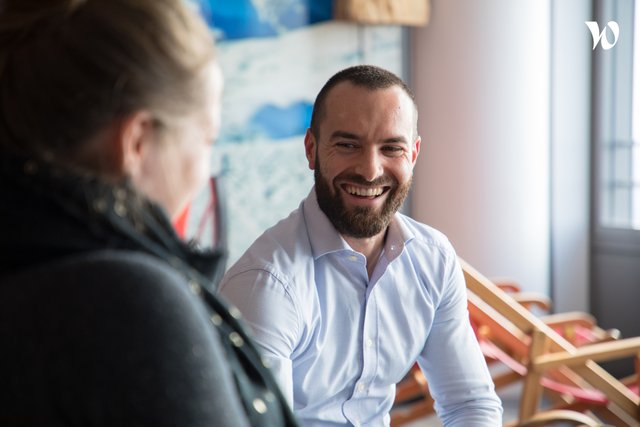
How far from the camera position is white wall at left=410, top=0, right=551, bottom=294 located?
4223mm

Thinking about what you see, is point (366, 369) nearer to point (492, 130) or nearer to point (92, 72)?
point (92, 72)

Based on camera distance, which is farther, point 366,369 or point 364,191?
point 364,191

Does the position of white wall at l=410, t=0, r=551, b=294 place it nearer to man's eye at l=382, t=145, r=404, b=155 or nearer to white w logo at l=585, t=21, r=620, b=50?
white w logo at l=585, t=21, r=620, b=50

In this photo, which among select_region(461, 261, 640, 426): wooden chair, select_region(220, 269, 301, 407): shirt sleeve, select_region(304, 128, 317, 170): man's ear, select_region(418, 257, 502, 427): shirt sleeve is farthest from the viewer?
select_region(461, 261, 640, 426): wooden chair

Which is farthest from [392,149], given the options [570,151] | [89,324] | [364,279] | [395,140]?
[570,151]

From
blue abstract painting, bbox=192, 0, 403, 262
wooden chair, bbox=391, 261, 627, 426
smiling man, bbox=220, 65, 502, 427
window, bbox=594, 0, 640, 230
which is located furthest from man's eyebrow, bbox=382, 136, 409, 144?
window, bbox=594, 0, 640, 230

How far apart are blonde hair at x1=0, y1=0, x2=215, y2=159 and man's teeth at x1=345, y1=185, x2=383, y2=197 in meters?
1.08

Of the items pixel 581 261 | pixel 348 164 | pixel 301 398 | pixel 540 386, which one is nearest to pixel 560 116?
pixel 581 261

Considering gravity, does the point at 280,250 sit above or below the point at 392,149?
below

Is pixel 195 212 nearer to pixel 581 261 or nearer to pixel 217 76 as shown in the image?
pixel 581 261

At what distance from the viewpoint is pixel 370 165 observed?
194 cm

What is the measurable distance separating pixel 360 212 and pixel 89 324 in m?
1.22

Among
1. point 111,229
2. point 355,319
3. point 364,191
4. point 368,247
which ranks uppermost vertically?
point 111,229

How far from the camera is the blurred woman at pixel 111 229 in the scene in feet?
2.54
